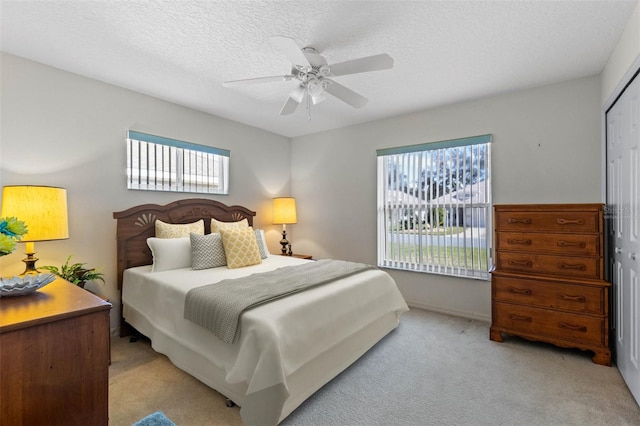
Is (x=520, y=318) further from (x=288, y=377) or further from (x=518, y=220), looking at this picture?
(x=288, y=377)

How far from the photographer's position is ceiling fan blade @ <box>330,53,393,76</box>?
1867mm

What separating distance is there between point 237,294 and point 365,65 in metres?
1.78

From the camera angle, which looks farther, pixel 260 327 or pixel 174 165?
pixel 174 165

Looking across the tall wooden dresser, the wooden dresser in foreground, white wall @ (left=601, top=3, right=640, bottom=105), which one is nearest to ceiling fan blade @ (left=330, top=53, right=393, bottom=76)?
white wall @ (left=601, top=3, right=640, bottom=105)

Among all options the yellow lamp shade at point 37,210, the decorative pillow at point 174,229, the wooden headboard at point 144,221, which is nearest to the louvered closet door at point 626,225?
the decorative pillow at point 174,229

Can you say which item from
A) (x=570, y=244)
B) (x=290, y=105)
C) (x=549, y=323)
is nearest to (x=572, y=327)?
(x=549, y=323)

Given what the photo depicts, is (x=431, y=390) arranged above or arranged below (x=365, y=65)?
below

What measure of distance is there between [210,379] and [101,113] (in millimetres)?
2672

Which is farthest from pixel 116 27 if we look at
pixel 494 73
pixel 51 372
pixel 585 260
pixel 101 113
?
pixel 585 260

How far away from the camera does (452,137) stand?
3.48 metres

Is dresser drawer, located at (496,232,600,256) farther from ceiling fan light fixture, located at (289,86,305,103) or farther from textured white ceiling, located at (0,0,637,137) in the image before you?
ceiling fan light fixture, located at (289,86,305,103)

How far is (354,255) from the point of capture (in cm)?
430

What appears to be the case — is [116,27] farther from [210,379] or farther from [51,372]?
[210,379]

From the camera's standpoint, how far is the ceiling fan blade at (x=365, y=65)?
6.13 ft
